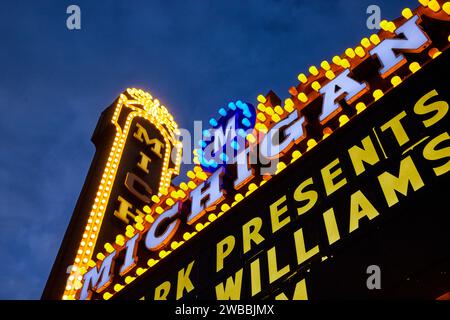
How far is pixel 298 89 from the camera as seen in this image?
7418 millimetres

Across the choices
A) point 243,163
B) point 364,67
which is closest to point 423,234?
point 364,67

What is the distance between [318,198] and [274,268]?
974 mm

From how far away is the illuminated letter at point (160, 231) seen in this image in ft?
25.3

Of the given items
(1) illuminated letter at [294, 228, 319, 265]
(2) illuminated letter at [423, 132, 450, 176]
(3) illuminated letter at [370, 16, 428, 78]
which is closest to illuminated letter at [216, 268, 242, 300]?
(1) illuminated letter at [294, 228, 319, 265]

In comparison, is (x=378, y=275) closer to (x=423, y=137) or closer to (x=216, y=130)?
(x=423, y=137)

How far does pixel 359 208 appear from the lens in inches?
198

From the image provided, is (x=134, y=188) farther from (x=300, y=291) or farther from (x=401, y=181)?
(x=401, y=181)

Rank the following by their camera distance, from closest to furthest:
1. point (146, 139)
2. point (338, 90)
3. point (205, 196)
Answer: point (338, 90) → point (205, 196) → point (146, 139)

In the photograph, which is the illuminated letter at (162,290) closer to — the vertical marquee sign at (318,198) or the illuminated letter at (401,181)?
the vertical marquee sign at (318,198)

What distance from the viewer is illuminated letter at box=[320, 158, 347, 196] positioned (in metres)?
5.45

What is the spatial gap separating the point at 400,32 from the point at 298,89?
1.76 metres

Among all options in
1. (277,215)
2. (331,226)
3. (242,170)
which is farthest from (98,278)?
(331,226)

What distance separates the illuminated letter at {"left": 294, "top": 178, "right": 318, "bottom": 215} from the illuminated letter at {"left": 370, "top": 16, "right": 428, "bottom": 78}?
173 cm

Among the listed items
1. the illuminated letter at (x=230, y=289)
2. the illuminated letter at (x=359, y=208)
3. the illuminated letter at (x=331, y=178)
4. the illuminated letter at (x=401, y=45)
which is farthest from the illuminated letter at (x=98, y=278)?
the illuminated letter at (x=401, y=45)
